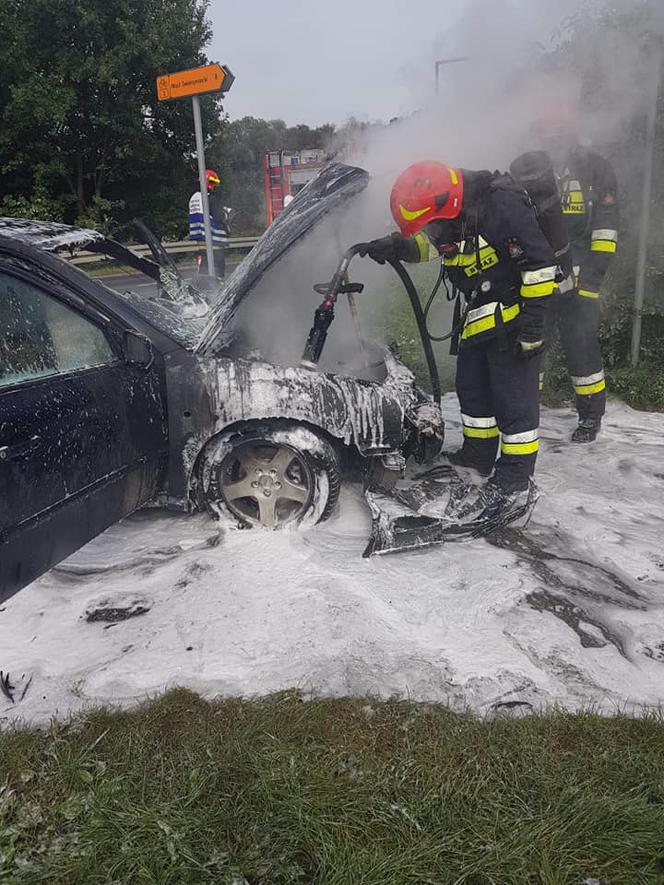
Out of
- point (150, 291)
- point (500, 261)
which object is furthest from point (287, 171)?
point (500, 261)

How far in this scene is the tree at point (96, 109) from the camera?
18953 mm

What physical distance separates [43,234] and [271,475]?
1.59 meters

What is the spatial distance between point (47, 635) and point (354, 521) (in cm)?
165

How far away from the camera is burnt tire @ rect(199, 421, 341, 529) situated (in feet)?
10.9

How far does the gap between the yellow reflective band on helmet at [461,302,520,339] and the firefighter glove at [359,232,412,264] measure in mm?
548

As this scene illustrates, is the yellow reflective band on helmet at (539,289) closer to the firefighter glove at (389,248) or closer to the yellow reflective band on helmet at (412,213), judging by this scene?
the yellow reflective band on helmet at (412,213)

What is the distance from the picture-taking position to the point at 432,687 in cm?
237

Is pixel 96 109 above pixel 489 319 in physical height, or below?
above

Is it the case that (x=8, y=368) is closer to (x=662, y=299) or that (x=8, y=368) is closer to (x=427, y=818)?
(x=427, y=818)

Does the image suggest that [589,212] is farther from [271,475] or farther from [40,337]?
[40,337]

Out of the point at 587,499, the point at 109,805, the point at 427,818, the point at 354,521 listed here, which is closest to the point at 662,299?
the point at 587,499

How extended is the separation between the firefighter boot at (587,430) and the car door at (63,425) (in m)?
3.22

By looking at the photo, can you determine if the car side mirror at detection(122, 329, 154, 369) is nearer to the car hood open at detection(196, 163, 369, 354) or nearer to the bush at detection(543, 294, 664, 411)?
the car hood open at detection(196, 163, 369, 354)

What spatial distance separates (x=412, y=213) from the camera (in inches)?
134
